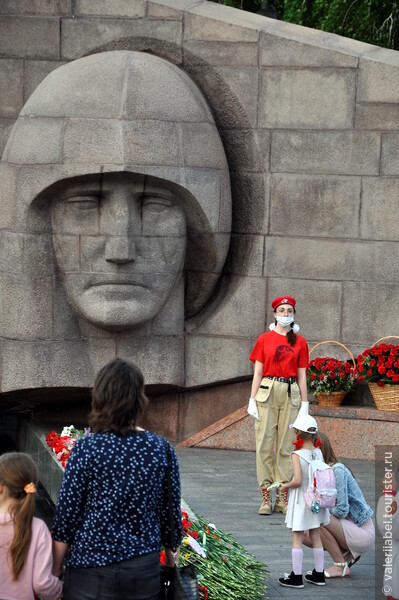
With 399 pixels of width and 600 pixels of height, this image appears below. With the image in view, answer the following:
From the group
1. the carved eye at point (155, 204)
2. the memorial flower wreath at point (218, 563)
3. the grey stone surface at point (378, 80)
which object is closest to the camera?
the memorial flower wreath at point (218, 563)

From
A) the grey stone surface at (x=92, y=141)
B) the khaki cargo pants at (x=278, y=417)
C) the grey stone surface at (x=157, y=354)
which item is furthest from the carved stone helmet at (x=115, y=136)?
the khaki cargo pants at (x=278, y=417)

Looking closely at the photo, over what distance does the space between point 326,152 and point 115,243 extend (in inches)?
88.9

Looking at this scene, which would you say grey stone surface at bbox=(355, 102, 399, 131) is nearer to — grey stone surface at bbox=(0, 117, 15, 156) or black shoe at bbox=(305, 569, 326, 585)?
grey stone surface at bbox=(0, 117, 15, 156)

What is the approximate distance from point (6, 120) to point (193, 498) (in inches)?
172

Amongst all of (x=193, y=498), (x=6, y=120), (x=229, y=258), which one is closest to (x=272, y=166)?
(x=229, y=258)

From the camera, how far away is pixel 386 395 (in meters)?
11.2

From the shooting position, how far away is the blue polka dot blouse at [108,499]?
4887 millimetres

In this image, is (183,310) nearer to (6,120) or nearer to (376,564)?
(6,120)

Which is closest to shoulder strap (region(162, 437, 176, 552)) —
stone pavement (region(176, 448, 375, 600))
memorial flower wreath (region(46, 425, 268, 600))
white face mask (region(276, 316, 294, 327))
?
memorial flower wreath (region(46, 425, 268, 600))

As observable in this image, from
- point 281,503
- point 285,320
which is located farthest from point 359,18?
point 281,503

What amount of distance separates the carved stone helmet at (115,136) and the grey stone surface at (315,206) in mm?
576

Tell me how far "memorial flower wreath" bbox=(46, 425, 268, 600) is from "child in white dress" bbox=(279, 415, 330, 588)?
0.23 meters

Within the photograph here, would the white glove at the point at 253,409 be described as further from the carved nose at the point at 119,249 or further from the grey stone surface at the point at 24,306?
the grey stone surface at the point at 24,306

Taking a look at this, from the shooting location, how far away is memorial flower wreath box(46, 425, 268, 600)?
6535mm
